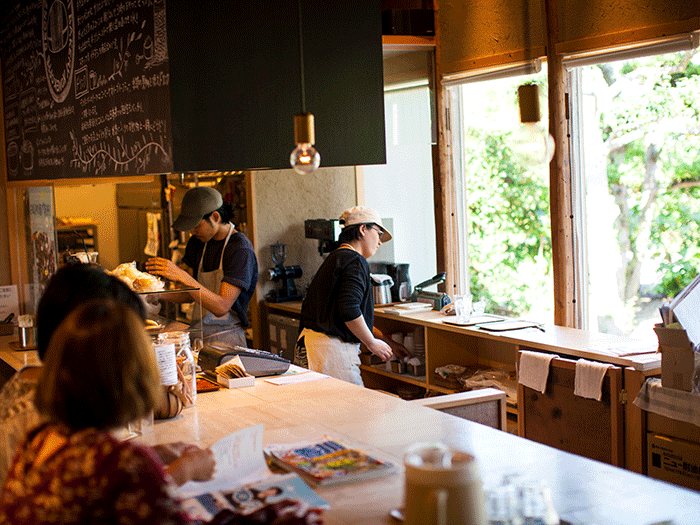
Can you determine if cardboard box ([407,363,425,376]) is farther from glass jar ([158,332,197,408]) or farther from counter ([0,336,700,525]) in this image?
glass jar ([158,332,197,408])

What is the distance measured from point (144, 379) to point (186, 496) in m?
0.56

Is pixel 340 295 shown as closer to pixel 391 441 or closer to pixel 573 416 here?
pixel 573 416

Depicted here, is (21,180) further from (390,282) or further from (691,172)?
(691,172)

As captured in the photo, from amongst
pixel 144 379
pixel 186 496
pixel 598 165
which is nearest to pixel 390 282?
pixel 598 165

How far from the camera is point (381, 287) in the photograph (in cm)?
530

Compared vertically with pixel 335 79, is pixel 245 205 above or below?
below

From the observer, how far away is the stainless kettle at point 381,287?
5.27 metres

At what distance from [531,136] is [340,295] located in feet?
5.26

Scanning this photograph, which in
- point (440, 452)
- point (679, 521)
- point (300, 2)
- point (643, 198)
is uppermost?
point (300, 2)

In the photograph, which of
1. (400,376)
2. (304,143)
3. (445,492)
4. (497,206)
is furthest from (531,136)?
(400,376)

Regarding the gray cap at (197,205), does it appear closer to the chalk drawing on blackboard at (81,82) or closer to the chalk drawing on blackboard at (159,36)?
the chalk drawing on blackboard at (81,82)

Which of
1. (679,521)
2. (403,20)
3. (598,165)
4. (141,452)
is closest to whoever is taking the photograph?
(141,452)

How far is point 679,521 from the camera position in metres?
1.50

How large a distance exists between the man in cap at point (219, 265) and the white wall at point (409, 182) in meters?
1.84
